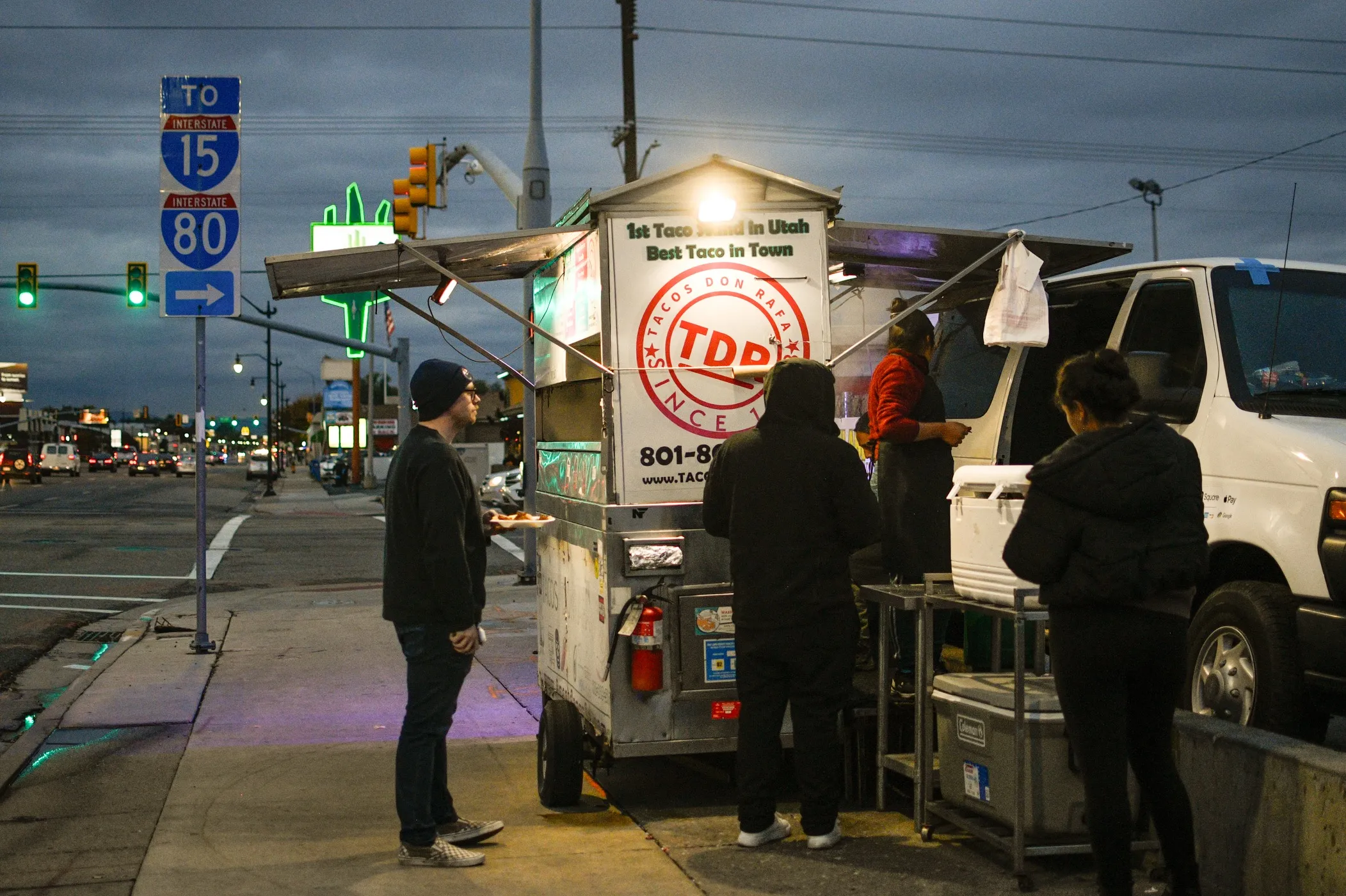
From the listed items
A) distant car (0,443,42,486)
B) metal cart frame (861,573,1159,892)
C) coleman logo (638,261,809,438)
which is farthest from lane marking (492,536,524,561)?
distant car (0,443,42,486)

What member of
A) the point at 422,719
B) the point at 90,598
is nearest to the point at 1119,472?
the point at 422,719

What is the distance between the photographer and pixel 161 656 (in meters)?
10.8

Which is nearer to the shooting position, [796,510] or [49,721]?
[796,510]

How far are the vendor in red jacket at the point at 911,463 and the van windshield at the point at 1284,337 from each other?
1351mm

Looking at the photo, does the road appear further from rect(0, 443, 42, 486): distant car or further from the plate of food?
rect(0, 443, 42, 486): distant car

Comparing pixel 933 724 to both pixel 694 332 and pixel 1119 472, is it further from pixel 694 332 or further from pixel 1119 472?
pixel 694 332

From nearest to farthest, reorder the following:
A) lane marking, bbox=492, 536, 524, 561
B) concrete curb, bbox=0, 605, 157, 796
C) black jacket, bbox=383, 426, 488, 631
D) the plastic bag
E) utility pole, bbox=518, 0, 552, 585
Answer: black jacket, bbox=383, 426, 488, 631 → the plastic bag → concrete curb, bbox=0, 605, 157, 796 → utility pole, bbox=518, 0, 552, 585 → lane marking, bbox=492, 536, 524, 561

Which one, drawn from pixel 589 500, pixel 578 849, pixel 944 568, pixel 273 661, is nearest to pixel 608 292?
pixel 589 500

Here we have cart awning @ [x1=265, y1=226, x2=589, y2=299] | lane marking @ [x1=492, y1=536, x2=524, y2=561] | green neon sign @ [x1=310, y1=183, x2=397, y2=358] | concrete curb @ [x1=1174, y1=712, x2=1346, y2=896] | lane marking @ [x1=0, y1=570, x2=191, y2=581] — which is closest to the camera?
concrete curb @ [x1=1174, y1=712, x2=1346, y2=896]

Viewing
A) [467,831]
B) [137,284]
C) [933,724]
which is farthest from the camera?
[137,284]

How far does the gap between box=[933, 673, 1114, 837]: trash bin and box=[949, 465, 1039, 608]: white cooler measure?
367 millimetres

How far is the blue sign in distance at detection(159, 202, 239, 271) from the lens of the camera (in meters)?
10.4

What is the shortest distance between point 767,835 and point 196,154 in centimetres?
769

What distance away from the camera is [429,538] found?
5203 mm
